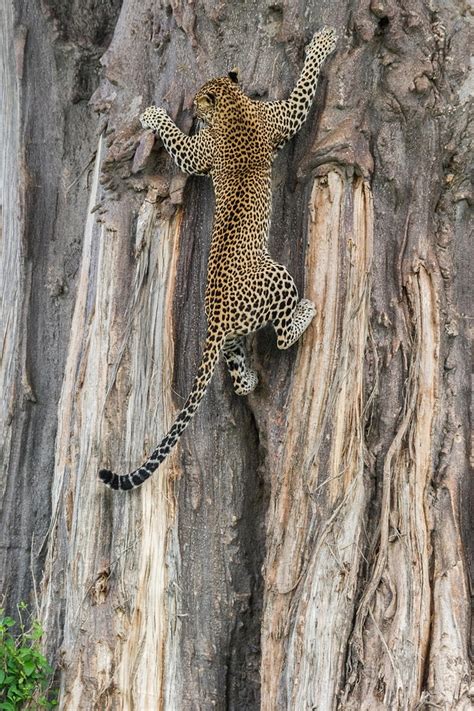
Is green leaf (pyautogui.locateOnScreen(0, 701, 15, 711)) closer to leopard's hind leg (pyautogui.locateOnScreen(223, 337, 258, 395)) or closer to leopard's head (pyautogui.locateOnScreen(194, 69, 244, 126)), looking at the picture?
leopard's hind leg (pyautogui.locateOnScreen(223, 337, 258, 395))

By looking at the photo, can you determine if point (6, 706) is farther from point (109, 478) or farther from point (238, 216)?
point (238, 216)

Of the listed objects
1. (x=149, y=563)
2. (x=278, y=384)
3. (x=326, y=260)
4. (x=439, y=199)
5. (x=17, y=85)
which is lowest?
(x=149, y=563)

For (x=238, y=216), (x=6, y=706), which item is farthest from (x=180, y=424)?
(x=6, y=706)

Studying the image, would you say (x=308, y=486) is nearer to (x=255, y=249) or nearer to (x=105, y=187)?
(x=255, y=249)

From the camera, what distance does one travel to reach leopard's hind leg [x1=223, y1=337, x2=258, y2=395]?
22.7 ft

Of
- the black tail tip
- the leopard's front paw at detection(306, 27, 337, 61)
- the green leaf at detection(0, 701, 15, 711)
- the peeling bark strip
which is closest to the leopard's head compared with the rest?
the leopard's front paw at detection(306, 27, 337, 61)

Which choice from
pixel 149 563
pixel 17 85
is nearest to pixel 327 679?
pixel 149 563

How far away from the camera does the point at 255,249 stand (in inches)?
273

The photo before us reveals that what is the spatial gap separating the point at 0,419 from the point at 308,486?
3.24 meters

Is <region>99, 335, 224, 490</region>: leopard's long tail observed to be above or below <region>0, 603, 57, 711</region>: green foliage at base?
above

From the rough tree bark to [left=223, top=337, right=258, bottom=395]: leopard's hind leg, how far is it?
0.38 ft

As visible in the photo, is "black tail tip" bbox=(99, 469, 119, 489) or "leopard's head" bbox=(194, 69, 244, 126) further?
"leopard's head" bbox=(194, 69, 244, 126)

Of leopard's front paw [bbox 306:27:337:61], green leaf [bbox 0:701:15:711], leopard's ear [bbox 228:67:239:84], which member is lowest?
green leaf [bbox 0:701:15:711]

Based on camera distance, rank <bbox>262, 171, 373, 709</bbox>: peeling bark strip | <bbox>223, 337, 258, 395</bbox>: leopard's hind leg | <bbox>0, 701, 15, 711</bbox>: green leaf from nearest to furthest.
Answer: <bbox>262, 171, 373, 709</bbox>: peeling bark strip → <bbox>0, 701, 15, 711</bbox>: green leaf → <bbox>223, 337, 258, 395</bbox>: leopard's hind leg
